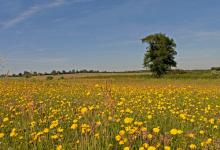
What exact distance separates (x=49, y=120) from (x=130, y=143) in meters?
2.34

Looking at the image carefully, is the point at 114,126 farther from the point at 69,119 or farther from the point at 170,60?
the point at 170,60

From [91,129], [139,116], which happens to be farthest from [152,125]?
[91,129]

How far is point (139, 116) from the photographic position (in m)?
6.39

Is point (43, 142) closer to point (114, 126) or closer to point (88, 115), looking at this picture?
point (88, 115)

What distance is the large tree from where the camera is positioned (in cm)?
6378

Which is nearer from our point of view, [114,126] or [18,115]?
[114,126]

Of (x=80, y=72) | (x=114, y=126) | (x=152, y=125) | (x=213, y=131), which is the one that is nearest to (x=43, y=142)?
(x=114, y=126)

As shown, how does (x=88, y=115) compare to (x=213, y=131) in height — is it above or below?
above

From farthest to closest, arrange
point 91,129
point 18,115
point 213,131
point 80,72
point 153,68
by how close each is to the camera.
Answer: point 80,72, point 153,68, point 18,115, point 213,131, point 91,129

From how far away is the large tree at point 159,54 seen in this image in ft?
209

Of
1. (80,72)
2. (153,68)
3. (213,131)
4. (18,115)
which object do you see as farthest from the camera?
(80,72)

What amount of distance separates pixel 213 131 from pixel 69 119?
249cm

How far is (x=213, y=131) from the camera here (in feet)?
18.9

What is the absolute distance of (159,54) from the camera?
64.3m
